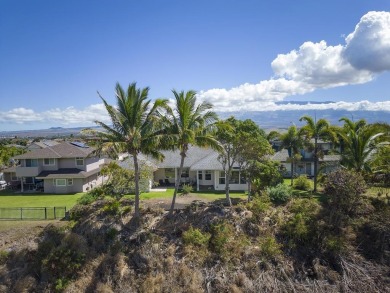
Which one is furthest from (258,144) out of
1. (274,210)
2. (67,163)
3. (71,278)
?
(67,163)

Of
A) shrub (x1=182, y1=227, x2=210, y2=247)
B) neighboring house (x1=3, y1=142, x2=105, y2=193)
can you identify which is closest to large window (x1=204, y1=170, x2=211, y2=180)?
neighboring house (x1=3, y1=142, x2=105, y2=193)

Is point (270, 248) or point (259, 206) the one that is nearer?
point (270, 248)

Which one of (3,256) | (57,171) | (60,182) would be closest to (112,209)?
A: (3,256)

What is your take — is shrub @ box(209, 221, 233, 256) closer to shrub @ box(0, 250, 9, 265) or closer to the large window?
shrub @ box(0, 250, 9, 265)

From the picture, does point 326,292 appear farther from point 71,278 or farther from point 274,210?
point 71,278

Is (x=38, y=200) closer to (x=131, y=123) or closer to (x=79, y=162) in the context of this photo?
(x=79, y=162)

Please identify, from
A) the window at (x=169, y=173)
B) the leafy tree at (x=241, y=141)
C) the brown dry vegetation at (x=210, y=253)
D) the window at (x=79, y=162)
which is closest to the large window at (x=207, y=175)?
the window at (x=169, y=173)

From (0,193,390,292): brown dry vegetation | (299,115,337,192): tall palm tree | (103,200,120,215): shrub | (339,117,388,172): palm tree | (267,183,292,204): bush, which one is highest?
(299,115,337,192): tall palm tree

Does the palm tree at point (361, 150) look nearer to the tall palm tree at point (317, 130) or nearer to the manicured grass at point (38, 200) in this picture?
the tall palm tree at point (317, 130)
